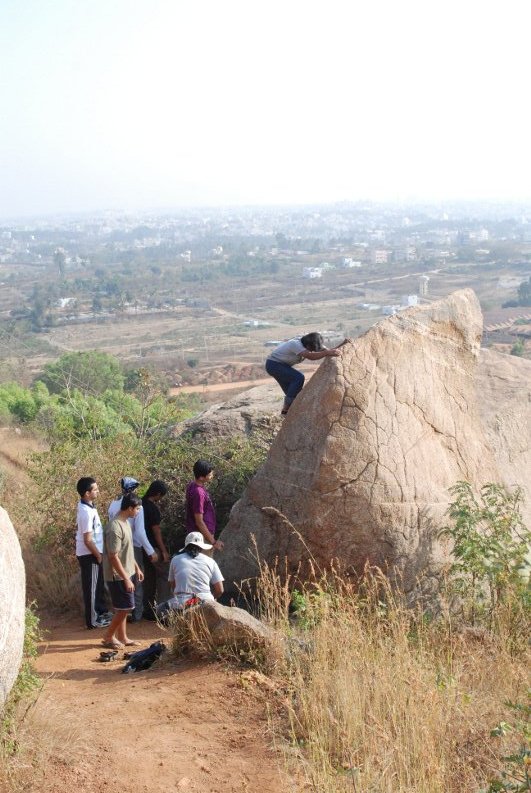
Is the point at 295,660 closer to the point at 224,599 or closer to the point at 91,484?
the point at 224,599

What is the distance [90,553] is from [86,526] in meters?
0.31

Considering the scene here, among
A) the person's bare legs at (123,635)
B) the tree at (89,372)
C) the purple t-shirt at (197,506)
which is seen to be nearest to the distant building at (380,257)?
the tree at (89,372)

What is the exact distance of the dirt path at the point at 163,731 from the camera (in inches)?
179

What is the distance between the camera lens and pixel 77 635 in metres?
7.77

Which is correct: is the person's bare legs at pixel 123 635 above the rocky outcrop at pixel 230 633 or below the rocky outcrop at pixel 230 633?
below

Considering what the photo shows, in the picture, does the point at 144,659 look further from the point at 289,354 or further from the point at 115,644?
the point at 289,354

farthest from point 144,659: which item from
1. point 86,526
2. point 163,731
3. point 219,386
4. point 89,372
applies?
point 219,386

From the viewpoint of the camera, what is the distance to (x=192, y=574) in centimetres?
664

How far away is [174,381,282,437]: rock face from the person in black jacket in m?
2.31

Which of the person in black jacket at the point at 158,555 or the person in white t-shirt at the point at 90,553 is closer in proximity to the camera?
the person in white t-shirt at the point at 90,553

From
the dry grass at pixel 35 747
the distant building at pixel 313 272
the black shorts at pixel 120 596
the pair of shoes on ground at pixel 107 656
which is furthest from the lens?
the distant building at pixel 313 272

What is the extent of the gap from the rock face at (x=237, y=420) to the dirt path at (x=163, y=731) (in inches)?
169

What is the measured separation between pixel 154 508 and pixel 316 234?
5845 inches

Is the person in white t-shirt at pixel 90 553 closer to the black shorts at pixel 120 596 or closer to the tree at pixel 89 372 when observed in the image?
the black shorts at pixel 120 596
